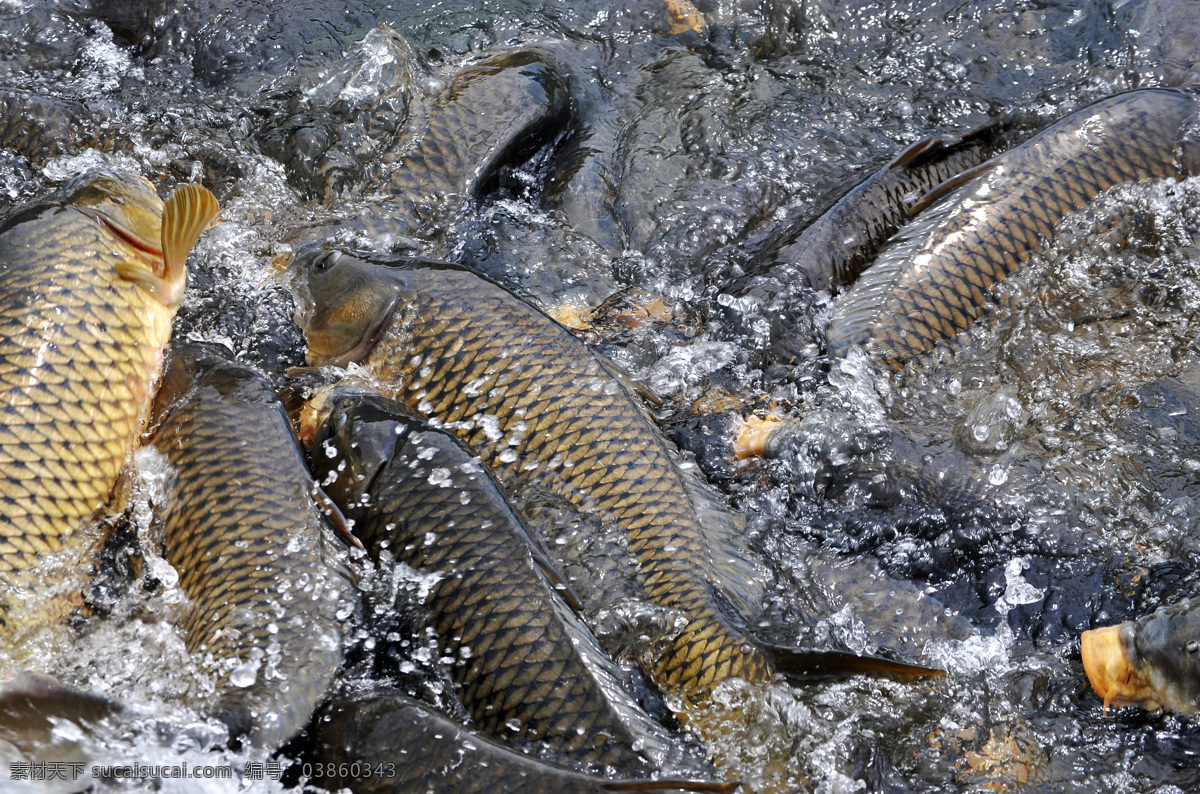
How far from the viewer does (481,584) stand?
8.33ft

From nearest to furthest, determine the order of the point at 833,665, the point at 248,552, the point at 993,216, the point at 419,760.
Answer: the point at 419,760
the point at 833,665
the point at 248,552
the point at 993,216

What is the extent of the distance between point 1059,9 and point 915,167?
189 cm

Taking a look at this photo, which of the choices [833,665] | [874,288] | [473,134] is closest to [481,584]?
[833,665]

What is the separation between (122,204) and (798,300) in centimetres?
255

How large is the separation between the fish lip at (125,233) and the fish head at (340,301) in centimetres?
50

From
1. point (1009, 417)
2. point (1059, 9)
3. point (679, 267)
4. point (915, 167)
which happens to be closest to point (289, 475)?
point (679, 267)

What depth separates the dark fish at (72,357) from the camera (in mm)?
2740

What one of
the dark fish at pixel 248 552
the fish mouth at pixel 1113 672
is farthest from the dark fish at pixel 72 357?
the fish mouth at pixel 1113 672

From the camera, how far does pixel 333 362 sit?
3.52 m

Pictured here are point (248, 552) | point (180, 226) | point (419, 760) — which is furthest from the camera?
point (180, 226)

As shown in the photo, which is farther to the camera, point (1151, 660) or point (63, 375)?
point (63, 375)

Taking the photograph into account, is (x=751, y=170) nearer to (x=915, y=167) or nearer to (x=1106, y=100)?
(x=915, y=167)

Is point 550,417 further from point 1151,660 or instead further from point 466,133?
point 1151,660

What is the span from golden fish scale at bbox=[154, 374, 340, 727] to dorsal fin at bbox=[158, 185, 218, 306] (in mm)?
593
